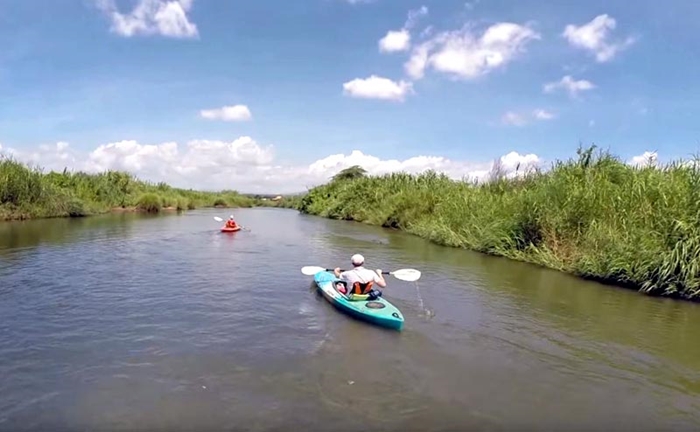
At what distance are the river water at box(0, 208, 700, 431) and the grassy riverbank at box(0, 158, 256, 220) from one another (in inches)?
645

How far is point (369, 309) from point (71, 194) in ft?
97.4

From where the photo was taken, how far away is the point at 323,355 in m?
6.68

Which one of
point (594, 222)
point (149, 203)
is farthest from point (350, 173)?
point (594, 222)

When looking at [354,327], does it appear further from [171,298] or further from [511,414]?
[171,298]

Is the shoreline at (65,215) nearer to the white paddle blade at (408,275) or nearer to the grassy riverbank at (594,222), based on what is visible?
the grassy riverbank at (594,222)

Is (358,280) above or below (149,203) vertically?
below

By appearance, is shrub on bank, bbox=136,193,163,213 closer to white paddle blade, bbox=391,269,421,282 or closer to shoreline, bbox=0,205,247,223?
shoreline, bbox=0,205,247,223

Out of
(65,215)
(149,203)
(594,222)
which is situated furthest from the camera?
(149,203)

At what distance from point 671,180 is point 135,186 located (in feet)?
142

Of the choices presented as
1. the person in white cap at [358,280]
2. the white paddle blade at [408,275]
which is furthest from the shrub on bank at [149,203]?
the person in white cap at [358,280]

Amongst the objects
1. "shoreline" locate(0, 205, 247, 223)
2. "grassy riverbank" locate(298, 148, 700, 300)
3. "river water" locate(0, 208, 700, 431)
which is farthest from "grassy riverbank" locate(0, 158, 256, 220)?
"grassy riverbank" locate(298, 148, 700, 300)

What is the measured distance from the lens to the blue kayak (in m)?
7.81

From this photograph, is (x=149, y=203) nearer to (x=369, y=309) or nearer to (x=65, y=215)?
(x=65, y=215)

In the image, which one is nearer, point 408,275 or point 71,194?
point 408,275
